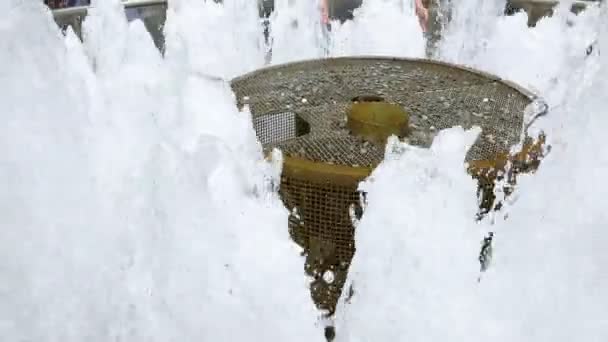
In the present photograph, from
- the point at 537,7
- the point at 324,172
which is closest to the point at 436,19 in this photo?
the point at 537,7

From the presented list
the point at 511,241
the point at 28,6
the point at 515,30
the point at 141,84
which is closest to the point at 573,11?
the point at 515,30

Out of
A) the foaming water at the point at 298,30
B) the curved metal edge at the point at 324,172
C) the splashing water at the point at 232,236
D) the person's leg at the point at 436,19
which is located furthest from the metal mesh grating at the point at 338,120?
the person's leg at the point at 436,19

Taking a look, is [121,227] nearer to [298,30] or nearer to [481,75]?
[481,75]

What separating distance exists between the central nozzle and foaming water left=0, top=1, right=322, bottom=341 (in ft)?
1.77

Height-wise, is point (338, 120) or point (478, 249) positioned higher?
point (338, 120)

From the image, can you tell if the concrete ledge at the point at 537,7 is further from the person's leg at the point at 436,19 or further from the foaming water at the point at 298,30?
the foaming water at the point at 298,30

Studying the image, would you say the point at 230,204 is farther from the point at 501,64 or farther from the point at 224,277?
the point at 501,64

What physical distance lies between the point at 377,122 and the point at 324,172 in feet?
1.67

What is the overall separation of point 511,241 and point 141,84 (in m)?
1.76

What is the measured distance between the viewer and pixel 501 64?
5387 mm

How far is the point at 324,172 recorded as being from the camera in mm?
2559

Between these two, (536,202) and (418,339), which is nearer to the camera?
(418,339)

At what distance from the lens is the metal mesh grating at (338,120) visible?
104 inches

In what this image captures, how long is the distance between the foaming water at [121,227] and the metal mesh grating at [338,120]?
0.18 m
